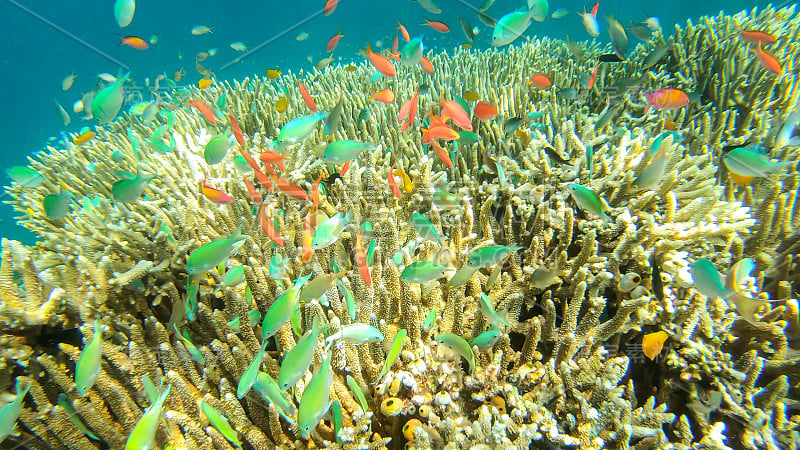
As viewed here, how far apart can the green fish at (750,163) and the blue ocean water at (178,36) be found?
26.1 meters

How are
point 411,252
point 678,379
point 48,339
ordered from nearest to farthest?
point 678,379 → point 48,339 → point 411,252

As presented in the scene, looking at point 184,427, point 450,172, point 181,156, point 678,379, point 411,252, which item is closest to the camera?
point 184,427

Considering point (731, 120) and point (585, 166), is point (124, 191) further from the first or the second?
point (731, 120)

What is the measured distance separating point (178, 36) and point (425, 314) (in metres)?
60.6

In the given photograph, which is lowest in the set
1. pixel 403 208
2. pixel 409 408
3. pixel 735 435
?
pixel 735 435

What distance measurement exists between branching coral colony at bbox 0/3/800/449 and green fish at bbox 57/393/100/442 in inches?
0.4

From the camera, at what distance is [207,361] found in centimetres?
178

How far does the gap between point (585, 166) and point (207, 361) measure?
2768mm

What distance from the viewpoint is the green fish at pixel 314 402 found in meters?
1.12

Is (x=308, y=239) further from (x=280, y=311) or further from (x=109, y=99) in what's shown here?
(x=109, y=99)

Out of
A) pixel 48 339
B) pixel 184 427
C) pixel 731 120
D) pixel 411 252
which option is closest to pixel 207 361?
pixel 184 427

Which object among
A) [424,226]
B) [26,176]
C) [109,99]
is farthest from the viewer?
[26,176]

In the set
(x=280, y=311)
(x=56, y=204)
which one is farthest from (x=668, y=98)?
(x=56, y=204)

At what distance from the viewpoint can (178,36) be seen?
4706 centimetres
